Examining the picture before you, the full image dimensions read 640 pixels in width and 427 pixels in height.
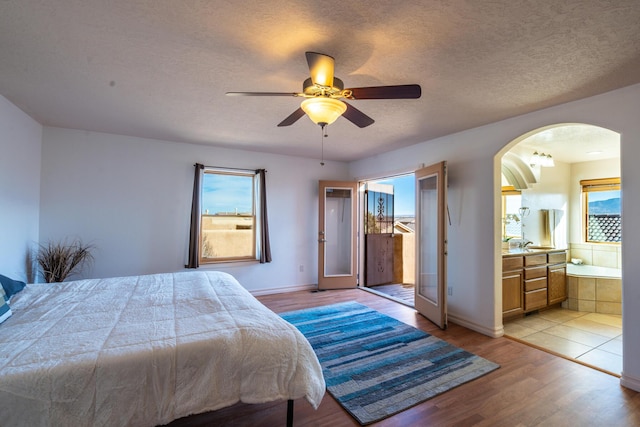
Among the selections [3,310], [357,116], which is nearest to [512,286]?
[357,116]

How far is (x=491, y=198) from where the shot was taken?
11.0ft

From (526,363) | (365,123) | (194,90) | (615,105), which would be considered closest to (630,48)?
(615,105)

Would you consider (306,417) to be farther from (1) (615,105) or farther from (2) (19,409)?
(1) (615,105)

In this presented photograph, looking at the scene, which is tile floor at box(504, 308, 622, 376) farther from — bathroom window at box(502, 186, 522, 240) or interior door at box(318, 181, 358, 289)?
interior door at box(318, 181, 358, 289)

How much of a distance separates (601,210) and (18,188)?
326 inches

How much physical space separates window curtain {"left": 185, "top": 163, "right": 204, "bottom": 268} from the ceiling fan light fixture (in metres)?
2.95

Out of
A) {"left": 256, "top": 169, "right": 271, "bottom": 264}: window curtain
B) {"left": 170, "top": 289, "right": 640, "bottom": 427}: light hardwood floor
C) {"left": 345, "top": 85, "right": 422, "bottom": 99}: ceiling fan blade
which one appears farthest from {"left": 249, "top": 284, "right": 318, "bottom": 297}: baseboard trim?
{"left": 345, "top": 85, "right": 422, "bottom": 99}: ceiling fan blade

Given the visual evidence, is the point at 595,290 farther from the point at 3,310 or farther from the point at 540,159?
the point at 3,310

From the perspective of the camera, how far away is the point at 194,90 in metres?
2.58

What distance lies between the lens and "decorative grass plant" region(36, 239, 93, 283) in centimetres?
347

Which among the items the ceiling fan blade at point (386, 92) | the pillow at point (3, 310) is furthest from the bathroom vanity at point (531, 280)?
the pillow at point (3, 310)

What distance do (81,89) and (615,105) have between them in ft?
15.4

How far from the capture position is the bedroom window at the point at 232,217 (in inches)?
187

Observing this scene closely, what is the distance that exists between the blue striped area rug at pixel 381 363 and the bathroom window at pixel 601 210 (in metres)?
3.95
